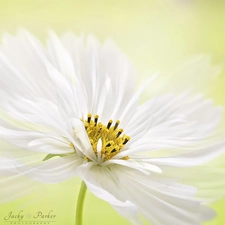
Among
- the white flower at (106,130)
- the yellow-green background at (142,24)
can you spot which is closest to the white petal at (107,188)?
the white flower at (106,130)

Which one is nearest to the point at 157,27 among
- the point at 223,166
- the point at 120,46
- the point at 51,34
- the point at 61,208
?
the point at 120,46

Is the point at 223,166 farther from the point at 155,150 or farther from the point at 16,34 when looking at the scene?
the point at 16,34

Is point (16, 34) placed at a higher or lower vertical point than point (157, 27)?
lower

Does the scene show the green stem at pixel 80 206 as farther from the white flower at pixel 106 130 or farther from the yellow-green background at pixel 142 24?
the yellow-green background at pixel 142 24

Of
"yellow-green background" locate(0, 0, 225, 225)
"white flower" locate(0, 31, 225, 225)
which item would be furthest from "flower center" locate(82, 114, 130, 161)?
"yellow-green background" locate(0, 0, 225, 225)

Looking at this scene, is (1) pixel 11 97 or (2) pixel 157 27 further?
(2) pixel 157 27

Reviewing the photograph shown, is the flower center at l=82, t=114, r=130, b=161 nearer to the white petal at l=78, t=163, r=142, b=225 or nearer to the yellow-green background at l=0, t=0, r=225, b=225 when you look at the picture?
the white petal at l=78, t=163, r=142, b=225

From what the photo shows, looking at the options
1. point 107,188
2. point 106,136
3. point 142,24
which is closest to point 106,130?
point 106,136
